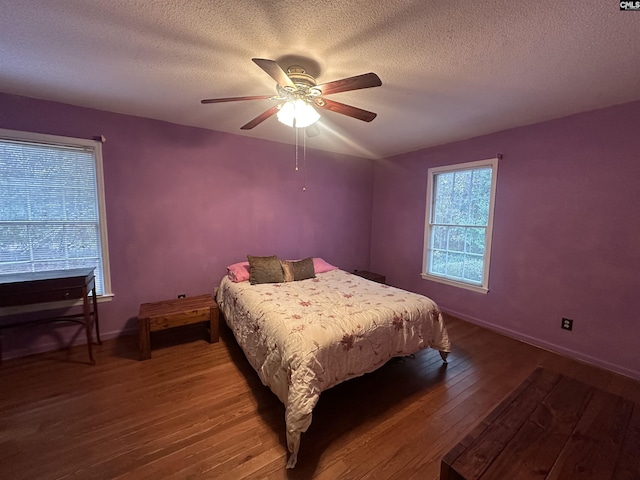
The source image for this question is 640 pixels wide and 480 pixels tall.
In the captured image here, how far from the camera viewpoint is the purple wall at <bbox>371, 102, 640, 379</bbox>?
228cm

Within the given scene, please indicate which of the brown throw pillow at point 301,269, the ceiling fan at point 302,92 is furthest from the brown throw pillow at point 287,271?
the ceiling fan at point 302,92

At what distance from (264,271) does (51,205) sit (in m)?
2.13

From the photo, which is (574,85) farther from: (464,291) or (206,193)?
(206,193)

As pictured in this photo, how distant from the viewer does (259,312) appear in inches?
85.0

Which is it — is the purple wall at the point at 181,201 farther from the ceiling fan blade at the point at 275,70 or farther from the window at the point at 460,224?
the ceiling fan blade at the point at 275,70

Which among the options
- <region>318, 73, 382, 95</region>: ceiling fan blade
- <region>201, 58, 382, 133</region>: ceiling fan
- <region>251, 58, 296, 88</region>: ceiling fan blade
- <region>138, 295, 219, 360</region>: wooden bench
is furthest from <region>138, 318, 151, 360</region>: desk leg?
<region>318, 73, 382, 95</region>: ceiling fan blade

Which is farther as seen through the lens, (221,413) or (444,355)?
(444,355)

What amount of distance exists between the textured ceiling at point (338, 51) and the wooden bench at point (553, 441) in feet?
6.26

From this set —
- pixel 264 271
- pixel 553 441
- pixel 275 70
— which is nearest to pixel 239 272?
pixel 264 271

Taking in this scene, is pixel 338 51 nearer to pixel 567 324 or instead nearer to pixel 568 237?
pixel 568 237

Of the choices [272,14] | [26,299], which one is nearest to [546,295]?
[272,14]

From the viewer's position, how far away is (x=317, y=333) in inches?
68.2

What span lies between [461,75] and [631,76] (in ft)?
3.87

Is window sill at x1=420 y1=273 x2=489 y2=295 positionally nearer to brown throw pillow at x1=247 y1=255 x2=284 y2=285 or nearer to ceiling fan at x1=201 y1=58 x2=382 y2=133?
brown throw pillow at x1=247 y1=255 x2=284 y2=285
